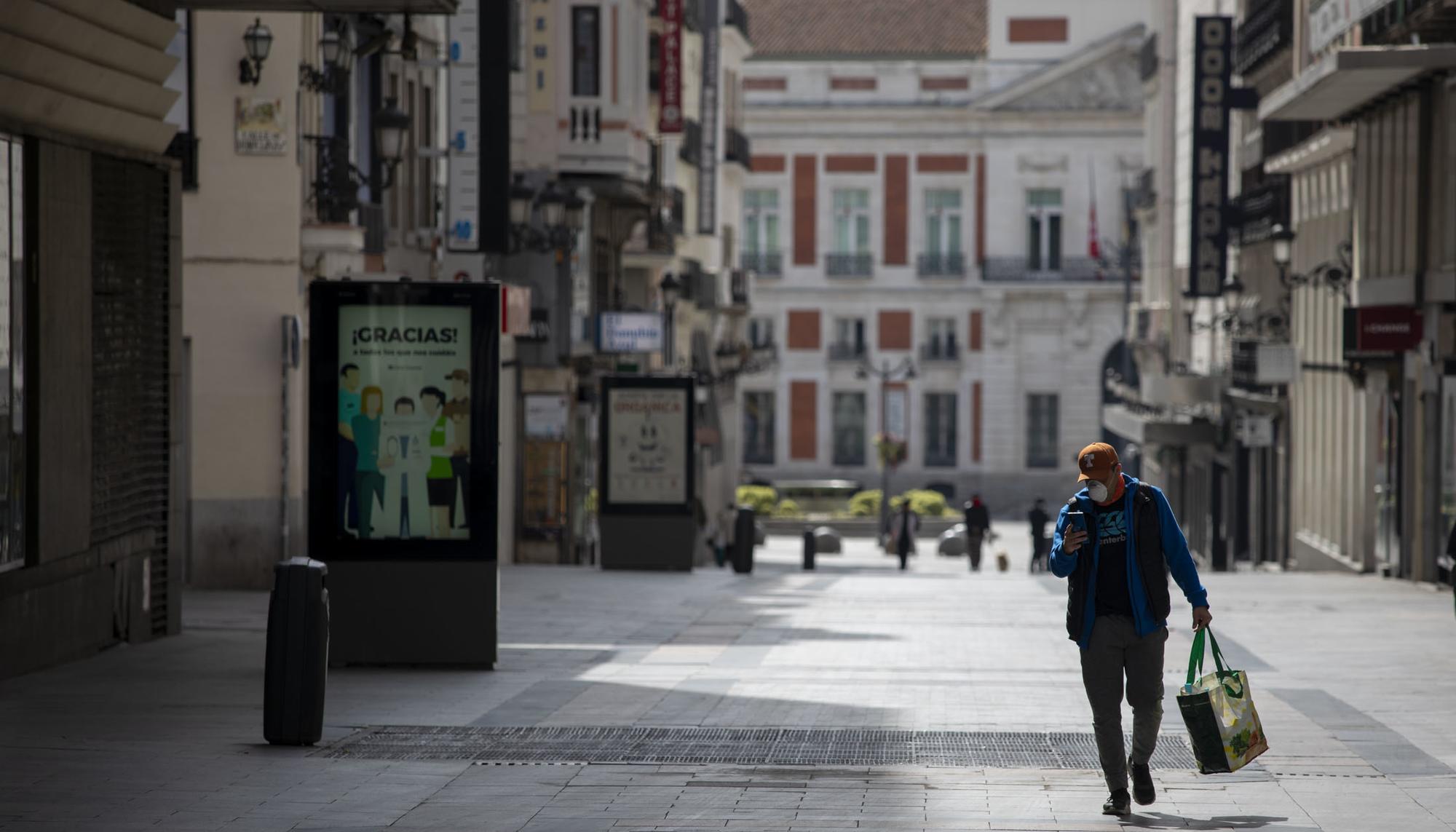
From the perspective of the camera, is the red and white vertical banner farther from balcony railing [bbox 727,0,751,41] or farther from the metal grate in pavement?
the metal grate in pavement

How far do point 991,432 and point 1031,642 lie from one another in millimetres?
53359

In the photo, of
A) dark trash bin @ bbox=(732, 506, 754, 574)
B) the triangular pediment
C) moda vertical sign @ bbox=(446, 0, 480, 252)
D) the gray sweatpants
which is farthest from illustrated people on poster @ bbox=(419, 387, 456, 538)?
the triangular pediment

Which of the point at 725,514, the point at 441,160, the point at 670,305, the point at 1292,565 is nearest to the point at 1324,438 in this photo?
the point at 1292,565

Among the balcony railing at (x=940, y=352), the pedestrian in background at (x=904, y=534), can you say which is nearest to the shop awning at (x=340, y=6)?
the pedestrian in background at (x=904, y=534)

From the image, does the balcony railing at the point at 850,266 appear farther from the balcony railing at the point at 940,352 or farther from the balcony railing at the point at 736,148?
the balcony railing at the point at 736,148

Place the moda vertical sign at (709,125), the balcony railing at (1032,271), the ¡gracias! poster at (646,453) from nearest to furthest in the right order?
the ¡gracias! poster at (646,453)
the moda vertical sign at (709,125)
the balcony railing at (1032,271)

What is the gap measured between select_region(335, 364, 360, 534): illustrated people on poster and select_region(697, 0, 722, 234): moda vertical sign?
35.2 meters

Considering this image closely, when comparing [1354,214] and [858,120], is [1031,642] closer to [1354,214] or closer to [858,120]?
[1354,214]

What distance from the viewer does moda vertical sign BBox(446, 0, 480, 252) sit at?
81.9 ft

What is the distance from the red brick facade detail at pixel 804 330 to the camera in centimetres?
7138

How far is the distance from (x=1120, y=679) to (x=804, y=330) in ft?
205

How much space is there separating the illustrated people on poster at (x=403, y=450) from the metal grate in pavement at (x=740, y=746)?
2.81 meters

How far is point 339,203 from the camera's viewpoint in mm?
21859

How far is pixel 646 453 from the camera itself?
26922 millimetres
